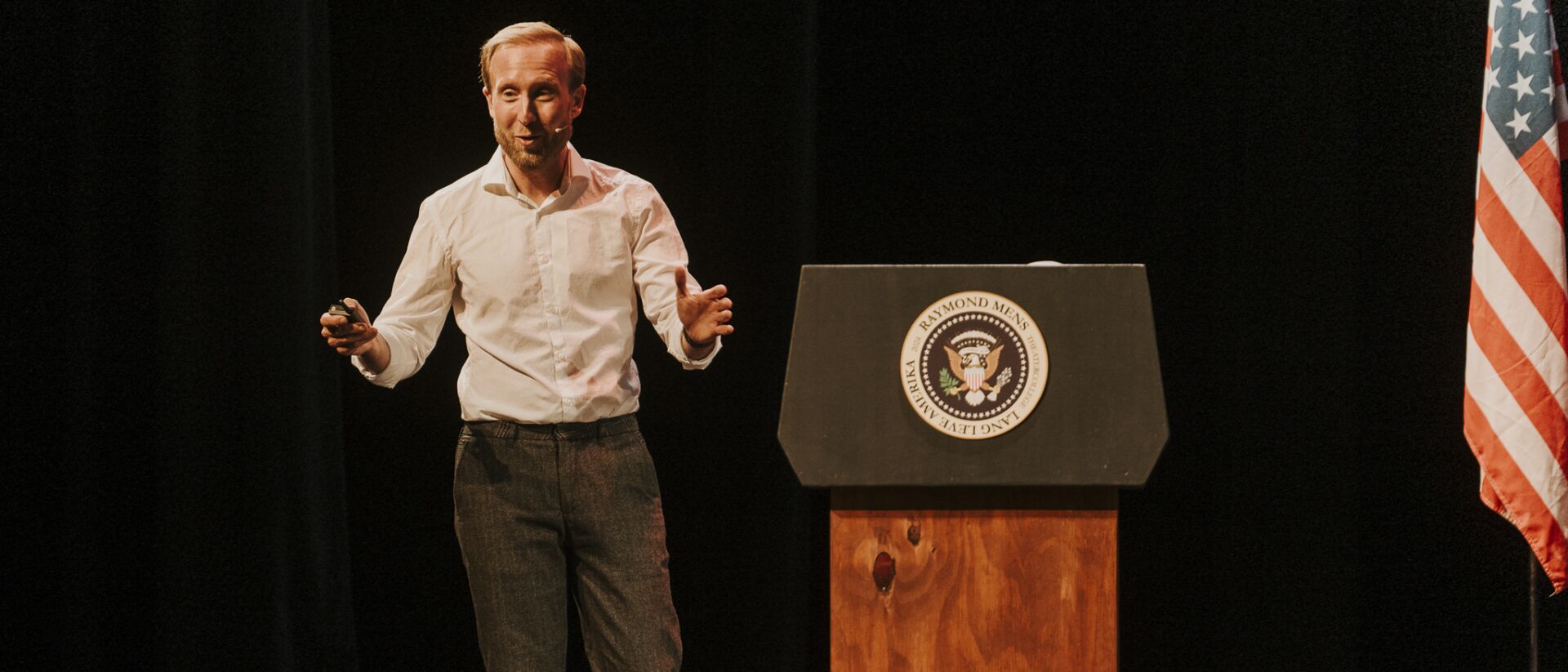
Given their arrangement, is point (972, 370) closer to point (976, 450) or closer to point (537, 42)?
point (976, 450)

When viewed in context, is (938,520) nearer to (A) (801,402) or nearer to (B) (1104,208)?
(A) (801,402)

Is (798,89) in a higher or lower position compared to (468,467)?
higher

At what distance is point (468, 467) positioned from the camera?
7.25 ft

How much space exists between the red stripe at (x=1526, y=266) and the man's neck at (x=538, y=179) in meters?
1.97

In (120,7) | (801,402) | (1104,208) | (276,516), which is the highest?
(120,7)

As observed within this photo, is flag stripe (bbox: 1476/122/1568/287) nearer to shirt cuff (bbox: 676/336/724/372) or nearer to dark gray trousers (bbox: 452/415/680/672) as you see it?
shirt cuff (bbox: 676/336/724/372)

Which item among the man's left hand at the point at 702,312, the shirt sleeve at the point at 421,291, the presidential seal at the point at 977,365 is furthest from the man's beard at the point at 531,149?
the presidential seal at the point at 977,365

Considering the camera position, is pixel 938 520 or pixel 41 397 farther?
pixel 41 397

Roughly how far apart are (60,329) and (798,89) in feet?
5.99

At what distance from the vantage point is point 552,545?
87.0 inches

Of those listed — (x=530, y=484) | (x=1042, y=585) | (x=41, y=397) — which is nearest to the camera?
(x=1042, y=585)

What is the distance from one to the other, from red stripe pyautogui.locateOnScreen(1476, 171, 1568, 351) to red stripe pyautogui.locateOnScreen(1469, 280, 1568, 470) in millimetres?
83

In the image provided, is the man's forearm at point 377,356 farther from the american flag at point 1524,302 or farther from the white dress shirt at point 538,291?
the american flag at point 1524,302

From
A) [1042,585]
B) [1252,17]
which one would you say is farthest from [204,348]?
[1252,17]
